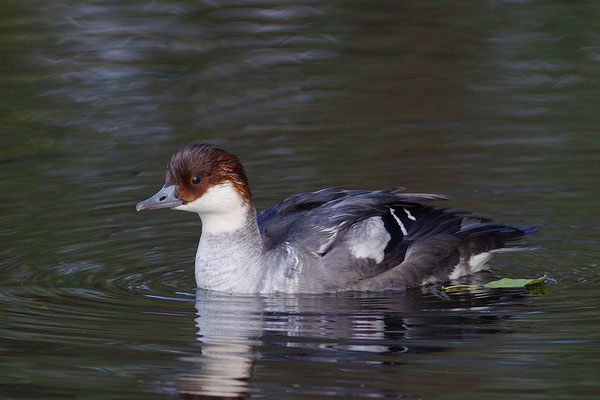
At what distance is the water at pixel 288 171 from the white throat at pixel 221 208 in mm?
604

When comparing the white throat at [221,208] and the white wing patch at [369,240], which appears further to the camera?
the white wing patch at [369,240]

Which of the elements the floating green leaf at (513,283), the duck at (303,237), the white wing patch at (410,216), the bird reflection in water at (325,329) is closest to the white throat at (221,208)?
the duck at (303,237)

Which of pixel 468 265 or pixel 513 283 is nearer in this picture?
pixel 513 283

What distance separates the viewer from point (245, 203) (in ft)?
33.1

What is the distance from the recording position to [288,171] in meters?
13.0

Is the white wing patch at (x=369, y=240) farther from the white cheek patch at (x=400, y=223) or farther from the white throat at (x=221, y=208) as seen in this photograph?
the white throat at (x=221, y=208)

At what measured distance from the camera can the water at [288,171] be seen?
26.6ft

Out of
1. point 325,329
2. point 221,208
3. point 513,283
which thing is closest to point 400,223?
point 513,283

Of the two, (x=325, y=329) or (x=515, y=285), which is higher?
(x=325, y=329)

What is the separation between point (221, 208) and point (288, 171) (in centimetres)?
310

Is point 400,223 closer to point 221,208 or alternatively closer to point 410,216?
point 410,216

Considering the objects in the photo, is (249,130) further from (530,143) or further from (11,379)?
(11,379)

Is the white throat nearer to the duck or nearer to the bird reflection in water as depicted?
the duck

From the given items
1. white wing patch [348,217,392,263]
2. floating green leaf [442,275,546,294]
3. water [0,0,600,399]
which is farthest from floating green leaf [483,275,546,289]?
white wing patch [348,217,392,263]
